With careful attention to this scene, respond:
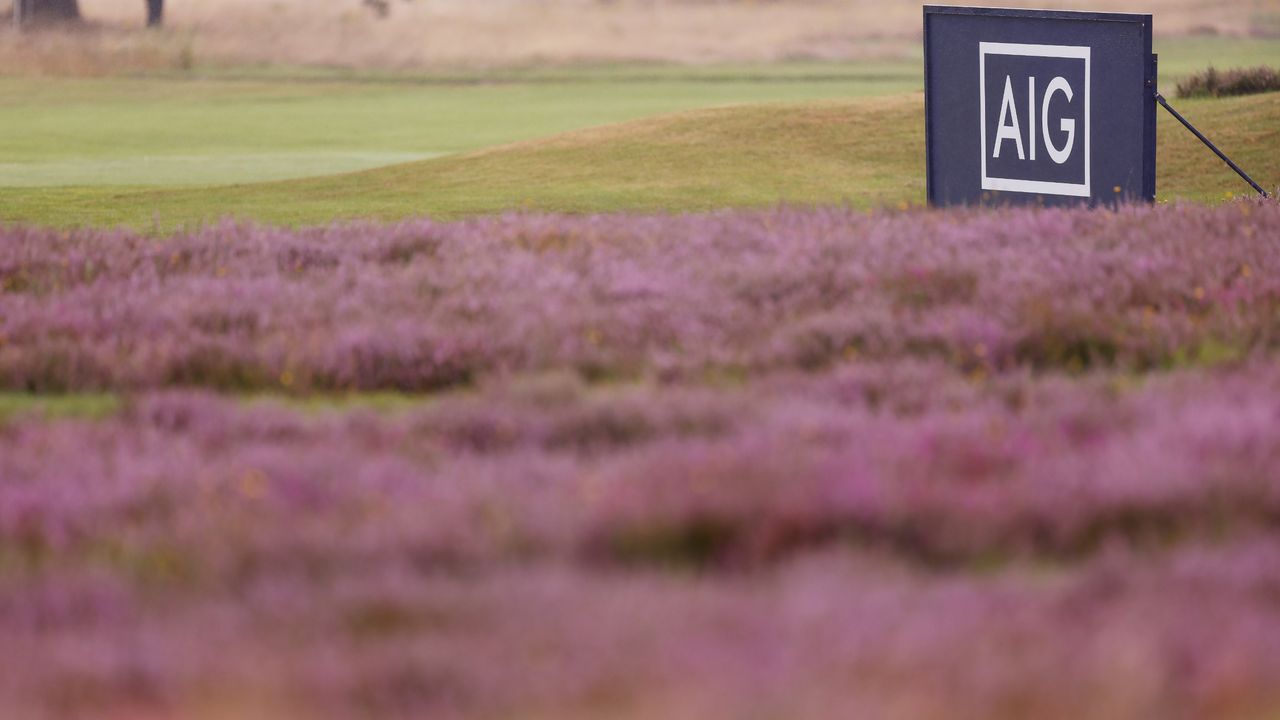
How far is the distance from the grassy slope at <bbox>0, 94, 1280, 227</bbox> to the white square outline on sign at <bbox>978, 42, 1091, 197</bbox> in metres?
3.99

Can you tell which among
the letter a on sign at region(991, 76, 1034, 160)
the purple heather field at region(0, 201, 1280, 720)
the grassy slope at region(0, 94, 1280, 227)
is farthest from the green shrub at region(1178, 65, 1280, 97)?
the purple heather field at region(0, 201, 1280, 720)

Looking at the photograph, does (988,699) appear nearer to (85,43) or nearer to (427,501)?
(427,501)

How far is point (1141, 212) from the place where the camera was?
1194cm

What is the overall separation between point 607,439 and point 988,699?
321 cm

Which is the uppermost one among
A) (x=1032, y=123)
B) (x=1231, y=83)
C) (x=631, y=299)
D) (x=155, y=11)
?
(x=155, y=11)

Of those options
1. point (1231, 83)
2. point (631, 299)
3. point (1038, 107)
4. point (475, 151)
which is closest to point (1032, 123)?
point (1038, 107)

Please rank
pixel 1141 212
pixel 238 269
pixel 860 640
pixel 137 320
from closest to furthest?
pixel 860 640
pixel 137 320
pixel 238 269
pixel 1141 212

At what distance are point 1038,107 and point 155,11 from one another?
4237 cm

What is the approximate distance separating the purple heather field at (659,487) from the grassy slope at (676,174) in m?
8.80

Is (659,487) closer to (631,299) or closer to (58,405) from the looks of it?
(58,405)

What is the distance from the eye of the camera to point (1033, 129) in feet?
47.8

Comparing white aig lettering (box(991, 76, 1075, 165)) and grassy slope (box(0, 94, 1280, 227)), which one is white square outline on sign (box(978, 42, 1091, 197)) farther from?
grassy slope (box(0, 94, 1280, 227))

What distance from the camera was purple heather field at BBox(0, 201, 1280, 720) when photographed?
3.56 m

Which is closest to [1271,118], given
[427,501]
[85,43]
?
[427,501]
